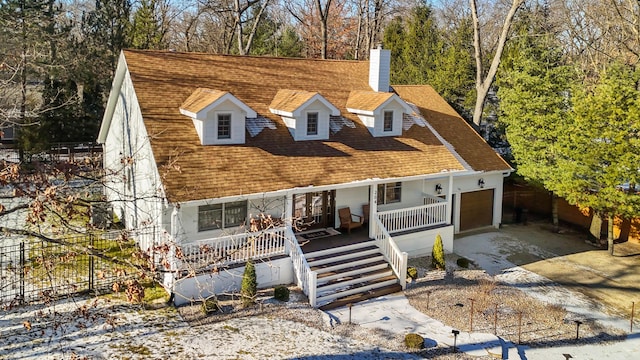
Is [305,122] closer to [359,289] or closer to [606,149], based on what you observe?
[359,289]

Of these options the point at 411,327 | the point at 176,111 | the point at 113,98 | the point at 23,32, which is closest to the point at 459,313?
the point at 411,327

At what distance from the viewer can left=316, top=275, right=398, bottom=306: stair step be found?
15258mm

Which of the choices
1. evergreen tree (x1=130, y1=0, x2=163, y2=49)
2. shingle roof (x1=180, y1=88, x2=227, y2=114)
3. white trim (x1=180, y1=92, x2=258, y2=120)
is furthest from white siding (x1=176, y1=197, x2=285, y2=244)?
evergreen tree (x1=130, y1=0, x2=163, y2=49)

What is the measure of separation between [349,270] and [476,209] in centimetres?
904

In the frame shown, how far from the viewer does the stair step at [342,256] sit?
16.3m

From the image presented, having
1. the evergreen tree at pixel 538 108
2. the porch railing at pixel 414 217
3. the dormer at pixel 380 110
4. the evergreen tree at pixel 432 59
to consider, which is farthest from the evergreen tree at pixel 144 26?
the porch railing at pixel 414 217

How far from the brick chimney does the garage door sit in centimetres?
587

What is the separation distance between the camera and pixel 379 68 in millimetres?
22375

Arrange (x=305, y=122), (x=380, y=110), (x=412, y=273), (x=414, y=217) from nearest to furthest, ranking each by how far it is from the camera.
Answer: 1. (x=412, y=273)
2. (x=305, y=122)
3. (x=414, y=217)
4. (x=380, y=110)

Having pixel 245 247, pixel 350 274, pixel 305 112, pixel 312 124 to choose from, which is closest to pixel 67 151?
pixel 312 124

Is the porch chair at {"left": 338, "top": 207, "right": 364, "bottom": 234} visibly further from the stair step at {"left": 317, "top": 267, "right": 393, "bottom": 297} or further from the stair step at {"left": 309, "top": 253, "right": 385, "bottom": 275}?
the stair step at {"left": 317, "top": 267, "right": 393, "bottom": 297}

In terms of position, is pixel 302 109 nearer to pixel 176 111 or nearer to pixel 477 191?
pixel 176 111

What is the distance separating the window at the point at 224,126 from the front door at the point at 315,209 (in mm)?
3286

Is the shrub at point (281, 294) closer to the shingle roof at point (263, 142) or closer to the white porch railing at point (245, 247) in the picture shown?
the white porch railing at point (245, 247)
